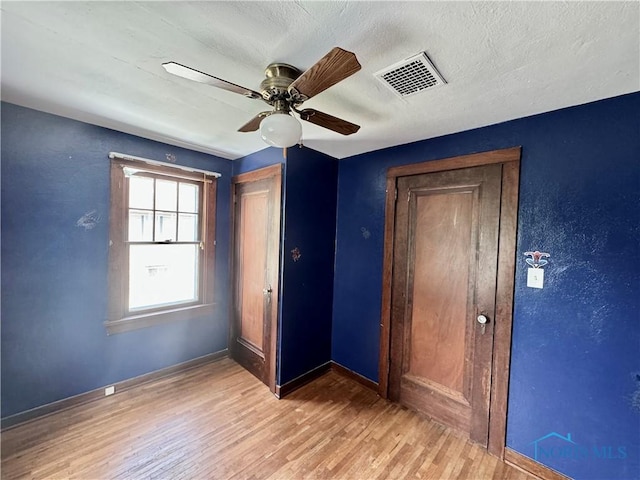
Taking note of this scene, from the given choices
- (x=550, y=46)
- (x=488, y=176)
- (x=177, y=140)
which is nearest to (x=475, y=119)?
(x=488, y=176)

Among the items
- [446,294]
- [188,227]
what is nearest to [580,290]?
[446,294]

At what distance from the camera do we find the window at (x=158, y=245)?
93.3 inches

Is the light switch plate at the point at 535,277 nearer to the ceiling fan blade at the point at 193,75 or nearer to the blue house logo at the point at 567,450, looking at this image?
the blue house logo at the point at 567,450

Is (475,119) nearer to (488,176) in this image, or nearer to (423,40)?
(488,176)

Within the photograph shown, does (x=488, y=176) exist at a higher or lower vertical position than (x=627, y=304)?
higher

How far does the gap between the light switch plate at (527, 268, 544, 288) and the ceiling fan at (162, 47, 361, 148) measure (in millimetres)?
1663

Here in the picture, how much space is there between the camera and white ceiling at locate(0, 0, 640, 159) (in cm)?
98

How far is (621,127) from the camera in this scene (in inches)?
57.9

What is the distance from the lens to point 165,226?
105 inches

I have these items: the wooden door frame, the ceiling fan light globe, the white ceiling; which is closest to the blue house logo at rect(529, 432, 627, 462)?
the wooden door frame

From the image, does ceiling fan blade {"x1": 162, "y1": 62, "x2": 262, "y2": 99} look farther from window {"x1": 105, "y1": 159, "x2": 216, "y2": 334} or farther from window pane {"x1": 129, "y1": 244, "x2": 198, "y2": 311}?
window pane {"x1": 129, "y1": 244, "x2": 198, "y2": 311}

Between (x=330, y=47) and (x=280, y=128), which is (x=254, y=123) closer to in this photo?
(x=280, y=128)

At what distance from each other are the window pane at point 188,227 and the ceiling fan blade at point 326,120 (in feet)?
6.35

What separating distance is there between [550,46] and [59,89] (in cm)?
275
